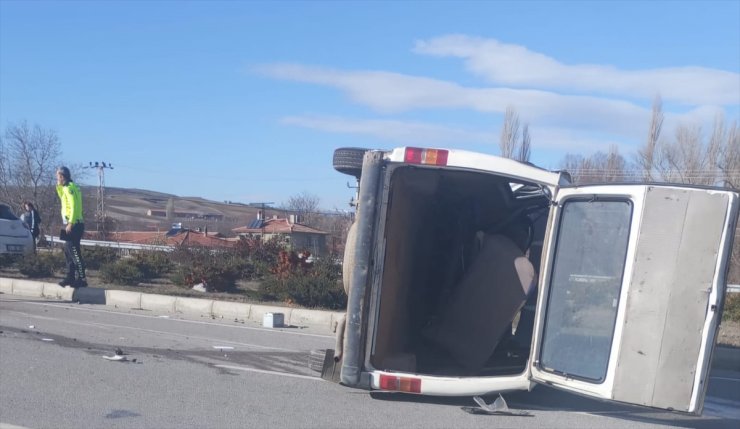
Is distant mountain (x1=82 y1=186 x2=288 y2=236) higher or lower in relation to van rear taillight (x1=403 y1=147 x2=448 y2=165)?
lower

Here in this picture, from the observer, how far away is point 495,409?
279 inches

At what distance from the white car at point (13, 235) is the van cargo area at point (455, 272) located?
12.0 metres

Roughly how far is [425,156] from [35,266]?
1243cm

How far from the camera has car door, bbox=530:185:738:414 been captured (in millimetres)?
5766

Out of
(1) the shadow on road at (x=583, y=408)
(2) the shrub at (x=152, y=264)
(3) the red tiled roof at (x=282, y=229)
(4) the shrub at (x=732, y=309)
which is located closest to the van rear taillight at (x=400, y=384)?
(1) the shadow on road at (x=583, y=408)

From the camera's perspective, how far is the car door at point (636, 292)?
5766 millimetres

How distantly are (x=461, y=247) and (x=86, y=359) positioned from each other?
416 cm

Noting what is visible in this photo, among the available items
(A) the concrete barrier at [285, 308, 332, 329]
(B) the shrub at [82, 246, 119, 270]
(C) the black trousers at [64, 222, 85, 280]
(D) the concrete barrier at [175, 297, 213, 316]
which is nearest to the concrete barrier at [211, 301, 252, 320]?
(D) the concrete barrier at [175, 297, 213, 316]

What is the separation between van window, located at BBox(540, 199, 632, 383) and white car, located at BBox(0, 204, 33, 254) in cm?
1441

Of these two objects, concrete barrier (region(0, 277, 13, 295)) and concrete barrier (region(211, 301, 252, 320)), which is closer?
concrete barrier (region(211, 301, 252, 320))

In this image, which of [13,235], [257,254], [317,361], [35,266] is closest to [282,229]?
[257,254]

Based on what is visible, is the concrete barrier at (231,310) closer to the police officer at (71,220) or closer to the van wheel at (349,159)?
the police officer at (71,220)

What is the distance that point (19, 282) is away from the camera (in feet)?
50.2

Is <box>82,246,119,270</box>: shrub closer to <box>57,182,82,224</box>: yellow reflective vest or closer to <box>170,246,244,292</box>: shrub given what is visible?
<box>170,246,244,292</box>: shrub
